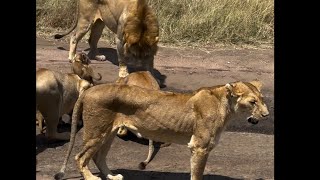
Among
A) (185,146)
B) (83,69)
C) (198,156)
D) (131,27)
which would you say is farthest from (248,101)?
(131,27)

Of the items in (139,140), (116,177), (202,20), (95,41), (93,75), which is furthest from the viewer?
(202,20)

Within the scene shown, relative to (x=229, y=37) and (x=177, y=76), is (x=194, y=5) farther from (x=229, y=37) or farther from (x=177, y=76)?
(x=177, y=76)

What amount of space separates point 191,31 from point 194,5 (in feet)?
3.75

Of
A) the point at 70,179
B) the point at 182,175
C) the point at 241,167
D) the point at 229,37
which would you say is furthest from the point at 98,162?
the point at 229,37

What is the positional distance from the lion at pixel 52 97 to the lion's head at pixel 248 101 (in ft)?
7.60

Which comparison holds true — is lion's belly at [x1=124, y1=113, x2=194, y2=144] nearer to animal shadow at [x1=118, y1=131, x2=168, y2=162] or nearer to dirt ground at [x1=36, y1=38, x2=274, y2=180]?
dirt ground at [x1=36, y1=38, x2=274, y2=180]

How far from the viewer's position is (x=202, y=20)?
12.8m

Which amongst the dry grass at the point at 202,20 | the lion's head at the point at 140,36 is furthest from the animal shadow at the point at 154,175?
the dry grass at the point at 202,20

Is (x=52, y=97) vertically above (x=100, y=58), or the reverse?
(x=100, y=58)

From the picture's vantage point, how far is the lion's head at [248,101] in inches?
240

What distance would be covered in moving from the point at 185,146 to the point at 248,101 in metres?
1.79

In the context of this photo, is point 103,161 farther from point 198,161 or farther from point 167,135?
point 198,161

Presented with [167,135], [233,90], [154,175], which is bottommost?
[154,175]

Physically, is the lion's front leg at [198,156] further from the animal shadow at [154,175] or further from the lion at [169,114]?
the animal shadow at [154,175]
